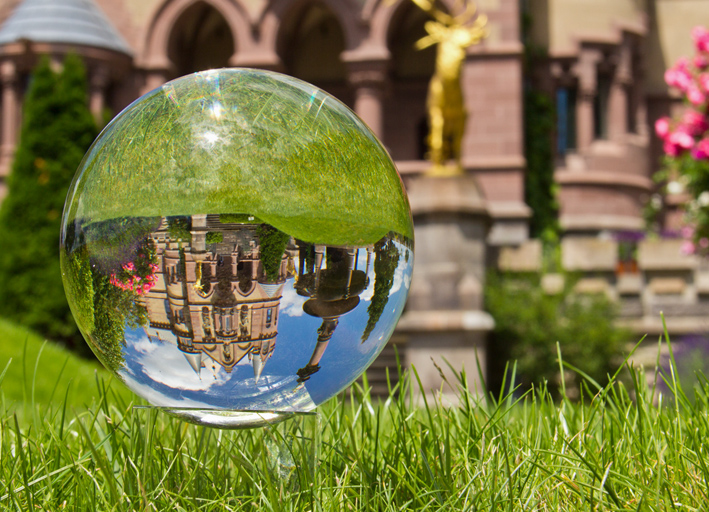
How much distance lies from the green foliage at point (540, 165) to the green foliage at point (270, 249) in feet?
45.6

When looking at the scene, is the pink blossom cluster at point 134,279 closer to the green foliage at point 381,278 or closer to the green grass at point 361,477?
the green grass at point 361,477

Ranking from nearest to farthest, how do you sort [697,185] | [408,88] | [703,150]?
[703,150] < [697,185] < [408,88]

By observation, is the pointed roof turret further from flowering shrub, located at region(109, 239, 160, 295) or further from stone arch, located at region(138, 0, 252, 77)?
flowering shrub, located at region(109, 239, 160, 295)

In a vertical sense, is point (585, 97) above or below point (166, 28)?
below

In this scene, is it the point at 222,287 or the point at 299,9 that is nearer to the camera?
the point at 222,287

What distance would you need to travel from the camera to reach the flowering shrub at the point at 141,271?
173cm

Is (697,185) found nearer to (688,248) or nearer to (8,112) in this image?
(688,248)

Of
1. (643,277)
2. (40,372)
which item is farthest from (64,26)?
(643,277)

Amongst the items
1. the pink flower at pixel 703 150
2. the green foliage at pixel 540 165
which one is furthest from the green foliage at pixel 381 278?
the green foliage at pixel 540 165

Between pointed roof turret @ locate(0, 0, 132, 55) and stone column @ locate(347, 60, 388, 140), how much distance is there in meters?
5.00

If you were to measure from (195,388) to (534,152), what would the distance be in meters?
14.7

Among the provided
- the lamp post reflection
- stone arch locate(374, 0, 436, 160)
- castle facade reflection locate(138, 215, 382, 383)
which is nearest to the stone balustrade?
stone arch locate(374, 0, 436, 160)

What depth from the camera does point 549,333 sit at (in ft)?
30.7

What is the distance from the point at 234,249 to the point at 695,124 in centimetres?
575
